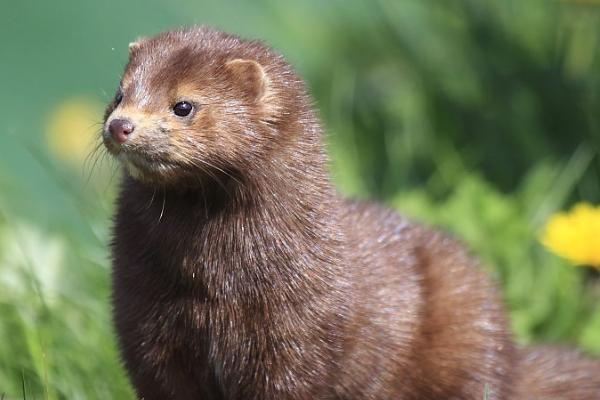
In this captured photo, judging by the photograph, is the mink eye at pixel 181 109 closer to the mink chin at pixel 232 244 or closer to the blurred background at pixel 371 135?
the mink chin at pixel 232 244

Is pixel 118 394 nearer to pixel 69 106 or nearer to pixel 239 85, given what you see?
pixel 239 85

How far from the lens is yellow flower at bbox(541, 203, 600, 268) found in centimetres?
473

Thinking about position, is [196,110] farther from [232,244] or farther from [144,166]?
[232,244]

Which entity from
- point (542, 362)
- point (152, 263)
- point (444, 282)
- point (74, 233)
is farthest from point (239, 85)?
point (74, 233)

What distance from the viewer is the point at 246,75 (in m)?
3.48

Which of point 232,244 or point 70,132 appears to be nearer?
point 232,244

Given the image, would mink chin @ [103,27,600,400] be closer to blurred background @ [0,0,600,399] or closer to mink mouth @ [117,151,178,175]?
mink mouth @ [117,151,178,175]

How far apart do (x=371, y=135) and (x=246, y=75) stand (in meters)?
2.87

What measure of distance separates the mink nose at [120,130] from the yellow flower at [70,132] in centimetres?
391

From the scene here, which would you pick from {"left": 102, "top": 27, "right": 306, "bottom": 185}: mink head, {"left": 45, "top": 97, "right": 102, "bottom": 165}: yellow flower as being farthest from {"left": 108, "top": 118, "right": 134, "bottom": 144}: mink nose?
{"left": 45, "top": 97, "right": 102, "bottom": 165}: yellow flower

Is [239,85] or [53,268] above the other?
[239,85]

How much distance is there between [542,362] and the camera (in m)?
4.37

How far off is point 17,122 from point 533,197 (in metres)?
3.32

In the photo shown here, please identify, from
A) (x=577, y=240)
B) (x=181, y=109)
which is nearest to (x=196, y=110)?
(x=181, y=109)
